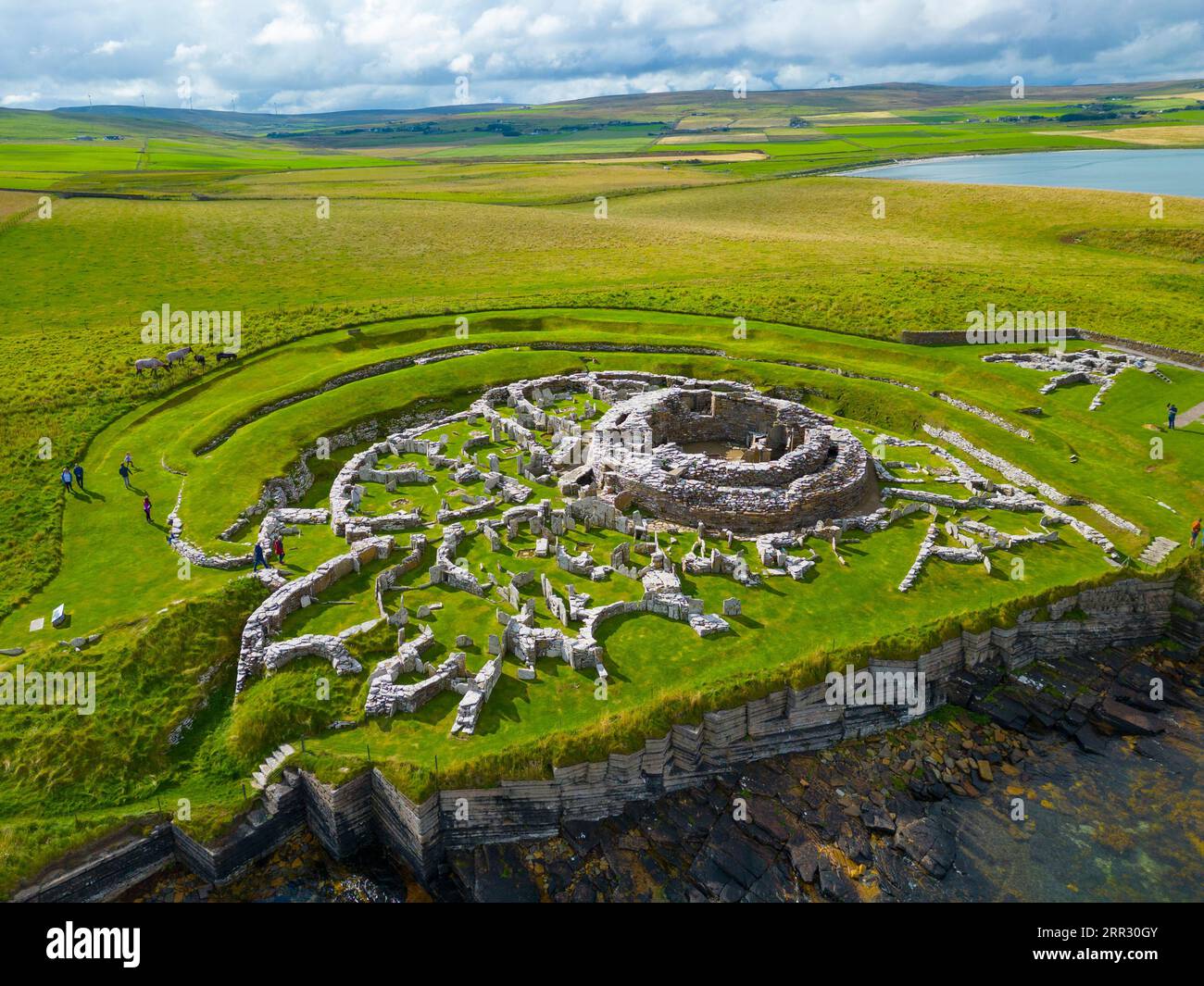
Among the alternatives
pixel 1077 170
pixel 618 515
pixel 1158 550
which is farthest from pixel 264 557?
pixel 1077 170

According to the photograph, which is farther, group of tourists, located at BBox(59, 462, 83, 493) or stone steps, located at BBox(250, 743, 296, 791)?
group of tourists, located at BBox(59, 462, 83, 493)

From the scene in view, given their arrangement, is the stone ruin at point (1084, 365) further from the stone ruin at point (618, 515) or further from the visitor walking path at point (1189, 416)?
the stone ruin at point (618, 515)

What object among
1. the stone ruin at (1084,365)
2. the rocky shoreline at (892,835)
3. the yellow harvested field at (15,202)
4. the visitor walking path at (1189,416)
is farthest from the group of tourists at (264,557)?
the yellow harvested field at (15,202)

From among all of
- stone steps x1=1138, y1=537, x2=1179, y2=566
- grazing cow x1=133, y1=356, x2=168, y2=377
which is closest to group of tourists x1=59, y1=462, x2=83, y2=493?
grazing cow x1=133, y1=356, x2=168, y2=377

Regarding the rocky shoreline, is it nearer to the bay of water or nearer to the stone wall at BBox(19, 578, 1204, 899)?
the stone wall at BBox(19, 578, 1204, 899)

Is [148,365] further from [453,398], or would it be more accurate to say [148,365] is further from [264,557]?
[264,557]

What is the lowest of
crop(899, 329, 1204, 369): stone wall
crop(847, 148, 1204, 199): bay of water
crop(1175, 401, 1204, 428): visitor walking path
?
crop(1175, 401, 1204, 428): visitor walking path

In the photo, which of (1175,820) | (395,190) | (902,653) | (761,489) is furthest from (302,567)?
(395,190)
